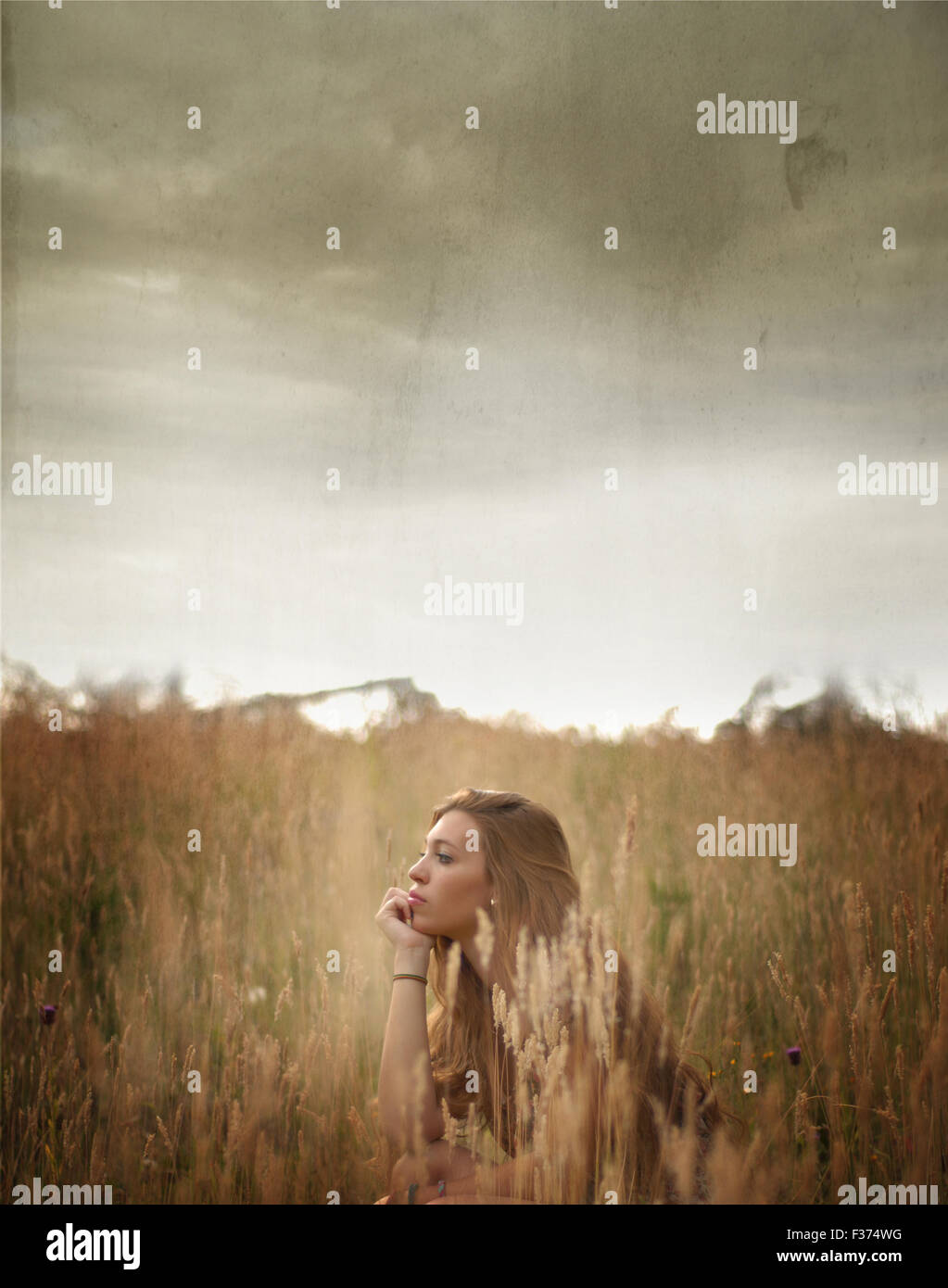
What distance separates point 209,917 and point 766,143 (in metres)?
2.53

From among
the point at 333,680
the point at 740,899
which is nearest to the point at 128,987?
the point at 333,680

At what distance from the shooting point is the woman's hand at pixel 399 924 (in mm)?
1845

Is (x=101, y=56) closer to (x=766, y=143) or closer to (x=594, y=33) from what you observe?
(x=594, y=33)

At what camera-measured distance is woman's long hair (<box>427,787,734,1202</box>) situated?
170 cm

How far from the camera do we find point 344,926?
2557 mm

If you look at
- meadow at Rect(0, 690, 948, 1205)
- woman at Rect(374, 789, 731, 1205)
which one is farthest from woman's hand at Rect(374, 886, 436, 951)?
meadow at Rect(0, 690, 948, 1205)

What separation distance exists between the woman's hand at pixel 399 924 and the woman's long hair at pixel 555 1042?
0.09 meters
